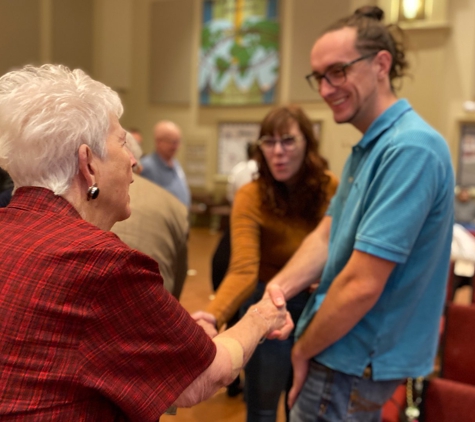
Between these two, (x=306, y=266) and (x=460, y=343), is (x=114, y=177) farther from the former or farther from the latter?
(x=460, y=343)

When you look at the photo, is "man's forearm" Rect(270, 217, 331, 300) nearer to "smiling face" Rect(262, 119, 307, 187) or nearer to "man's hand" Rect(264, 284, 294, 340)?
"man's hand" Rect(264, 284, 294, 340)

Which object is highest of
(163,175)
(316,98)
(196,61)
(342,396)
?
(196,61)

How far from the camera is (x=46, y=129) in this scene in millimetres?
947

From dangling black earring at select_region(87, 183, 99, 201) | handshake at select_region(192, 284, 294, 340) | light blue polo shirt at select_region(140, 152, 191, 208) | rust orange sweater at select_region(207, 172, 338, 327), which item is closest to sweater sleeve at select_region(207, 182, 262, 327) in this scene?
rust orange sweater at select_region(207, 172, 338, 327)

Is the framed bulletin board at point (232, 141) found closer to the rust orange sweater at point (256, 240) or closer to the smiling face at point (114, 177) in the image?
the rust orange sweater at point (256, 240)

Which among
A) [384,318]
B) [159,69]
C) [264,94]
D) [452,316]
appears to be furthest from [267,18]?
[384,318]

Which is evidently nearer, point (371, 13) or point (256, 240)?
point (371, 13)

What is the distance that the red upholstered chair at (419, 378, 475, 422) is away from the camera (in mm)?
1800

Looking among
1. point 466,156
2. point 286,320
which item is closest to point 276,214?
point 286,320

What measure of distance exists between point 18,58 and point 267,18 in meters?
5.19

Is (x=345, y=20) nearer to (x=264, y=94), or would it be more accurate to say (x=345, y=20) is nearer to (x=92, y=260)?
(x=92, y=260)

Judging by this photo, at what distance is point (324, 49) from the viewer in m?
1.49

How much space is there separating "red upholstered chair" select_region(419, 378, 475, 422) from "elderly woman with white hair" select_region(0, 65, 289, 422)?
116 cm

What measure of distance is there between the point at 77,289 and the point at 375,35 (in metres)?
1.12
